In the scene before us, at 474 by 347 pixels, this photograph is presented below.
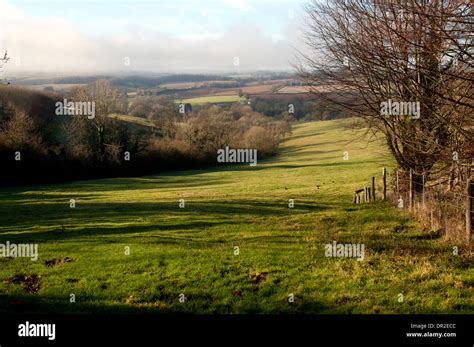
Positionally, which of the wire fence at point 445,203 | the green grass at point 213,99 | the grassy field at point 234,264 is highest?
the green grass at point 213,99

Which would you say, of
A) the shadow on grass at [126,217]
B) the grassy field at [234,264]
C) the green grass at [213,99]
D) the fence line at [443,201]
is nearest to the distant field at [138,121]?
the green grass at [213,99]

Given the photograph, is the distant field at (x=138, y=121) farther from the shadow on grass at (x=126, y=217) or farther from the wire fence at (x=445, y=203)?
the wire fence at (x=445, y=203)

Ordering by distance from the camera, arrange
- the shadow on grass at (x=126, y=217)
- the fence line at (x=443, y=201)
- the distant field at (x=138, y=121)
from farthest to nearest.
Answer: the distant field at (x=138, y=121), the shadow on grass at (x=126, y=217), the fence line at (x=443, y=201)

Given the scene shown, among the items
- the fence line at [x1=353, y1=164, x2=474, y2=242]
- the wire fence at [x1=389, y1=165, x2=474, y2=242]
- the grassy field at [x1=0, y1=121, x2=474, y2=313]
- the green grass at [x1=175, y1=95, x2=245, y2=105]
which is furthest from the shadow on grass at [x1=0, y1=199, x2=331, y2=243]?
the green grass at [x1=175, y1=95, x2=245, y2=105]

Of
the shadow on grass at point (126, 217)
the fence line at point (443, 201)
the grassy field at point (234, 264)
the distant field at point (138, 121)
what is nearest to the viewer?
the grassy field at point (234, 264)

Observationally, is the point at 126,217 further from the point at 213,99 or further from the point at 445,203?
the point at 213,99

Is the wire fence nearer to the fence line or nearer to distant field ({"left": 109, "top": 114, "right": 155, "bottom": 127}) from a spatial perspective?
the fence line

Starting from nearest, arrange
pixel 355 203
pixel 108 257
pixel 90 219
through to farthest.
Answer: pixel 108 257, pixel 90 219, pixel 355 203

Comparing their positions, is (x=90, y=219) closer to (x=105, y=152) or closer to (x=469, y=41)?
(x=469, y=41)

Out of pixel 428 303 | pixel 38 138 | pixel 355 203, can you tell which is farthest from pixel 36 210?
pixel 38 138

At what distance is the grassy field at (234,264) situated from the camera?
953 cm

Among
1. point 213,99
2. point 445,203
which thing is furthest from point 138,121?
point 445,203

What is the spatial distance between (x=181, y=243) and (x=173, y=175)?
4407cm

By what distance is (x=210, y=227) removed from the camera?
18.3m
